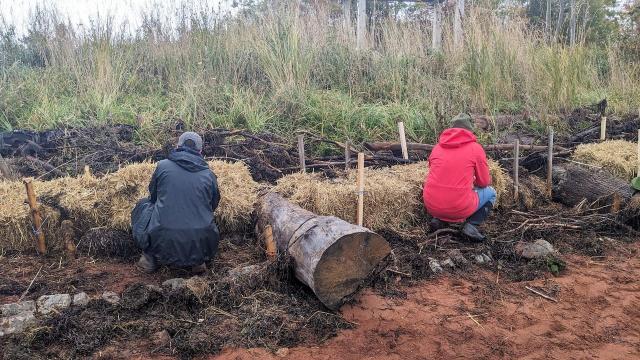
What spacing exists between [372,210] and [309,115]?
283 cm

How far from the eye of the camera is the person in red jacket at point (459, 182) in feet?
16.3

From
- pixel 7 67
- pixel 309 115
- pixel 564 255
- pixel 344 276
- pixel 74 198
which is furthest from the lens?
pixel 7 67

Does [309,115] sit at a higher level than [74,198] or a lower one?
higher

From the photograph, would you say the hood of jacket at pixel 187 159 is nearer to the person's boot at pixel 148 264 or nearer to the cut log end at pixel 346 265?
the person's boot at pixel 148 264

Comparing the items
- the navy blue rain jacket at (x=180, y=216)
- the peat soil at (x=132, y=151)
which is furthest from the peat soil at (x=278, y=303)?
the peat soil at (x=132, y=151)

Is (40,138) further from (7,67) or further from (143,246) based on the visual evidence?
(143,246)

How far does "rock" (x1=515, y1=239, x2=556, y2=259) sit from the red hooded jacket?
0.60 meters

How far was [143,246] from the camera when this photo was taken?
4266 millimetres

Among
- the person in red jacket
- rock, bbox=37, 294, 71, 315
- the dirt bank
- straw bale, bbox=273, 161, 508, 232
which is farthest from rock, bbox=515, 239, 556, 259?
rock, bbox=37, 294, 71, 315

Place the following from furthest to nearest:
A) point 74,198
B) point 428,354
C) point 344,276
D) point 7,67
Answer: point 7,67 → point 74,198 → point 344,276 → point 428,354

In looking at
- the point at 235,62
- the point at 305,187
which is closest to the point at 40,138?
the point at 235,62

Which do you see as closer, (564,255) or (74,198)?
(74,198)

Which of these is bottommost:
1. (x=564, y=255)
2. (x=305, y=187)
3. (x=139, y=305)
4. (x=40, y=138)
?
(x=564, y=255)

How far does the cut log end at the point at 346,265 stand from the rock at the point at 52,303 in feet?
5.99
